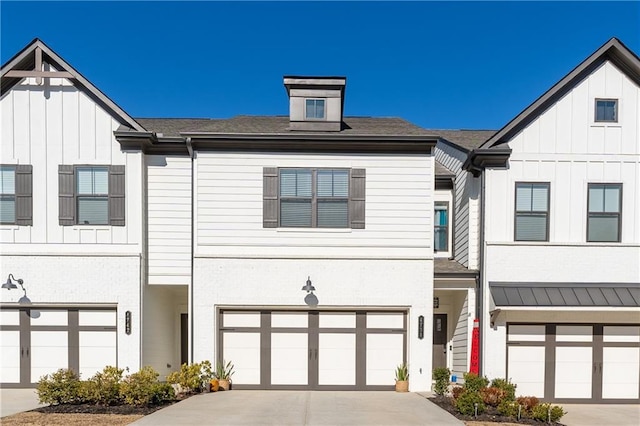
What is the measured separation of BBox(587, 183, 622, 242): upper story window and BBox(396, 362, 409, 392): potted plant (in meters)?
6.00

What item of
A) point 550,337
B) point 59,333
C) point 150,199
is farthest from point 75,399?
point 550,337

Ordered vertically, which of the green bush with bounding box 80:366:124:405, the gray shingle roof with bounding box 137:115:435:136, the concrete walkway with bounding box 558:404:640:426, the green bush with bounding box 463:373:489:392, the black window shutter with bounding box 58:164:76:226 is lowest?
the concrete walkway with bounding box 558:404:640:426

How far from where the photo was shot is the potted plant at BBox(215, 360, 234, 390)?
42.7 feet

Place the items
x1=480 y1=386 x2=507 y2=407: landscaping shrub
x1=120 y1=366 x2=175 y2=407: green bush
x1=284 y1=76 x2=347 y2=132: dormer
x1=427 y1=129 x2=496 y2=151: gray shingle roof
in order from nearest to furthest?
x1=120 y1=366 x2=175 y2=407: green bush
x1=480 y1=386 x2=507 y2=407: landscaping shrub
x1=284 y1=76 x2=347 y2=132: dormer
x1=427 y1=129 x2=496 y2=151: gray shingle roof

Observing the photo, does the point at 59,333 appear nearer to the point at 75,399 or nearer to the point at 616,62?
the point at 75,399

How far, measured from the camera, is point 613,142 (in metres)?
13.3

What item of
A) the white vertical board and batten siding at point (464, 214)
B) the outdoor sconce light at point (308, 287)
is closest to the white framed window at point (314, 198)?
the outdoor sconce light at point (308, 287)

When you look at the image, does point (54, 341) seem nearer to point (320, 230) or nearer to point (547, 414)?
point (320, 230)

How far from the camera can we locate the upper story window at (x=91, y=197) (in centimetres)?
1327

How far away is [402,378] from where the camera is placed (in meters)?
13.1

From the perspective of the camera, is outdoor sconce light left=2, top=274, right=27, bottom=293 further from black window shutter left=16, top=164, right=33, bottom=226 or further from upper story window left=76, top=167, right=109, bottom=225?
upper story window left=76, top=167, right=109, bottom=225

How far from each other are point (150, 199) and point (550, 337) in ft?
37.4

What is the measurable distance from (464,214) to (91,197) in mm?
10389

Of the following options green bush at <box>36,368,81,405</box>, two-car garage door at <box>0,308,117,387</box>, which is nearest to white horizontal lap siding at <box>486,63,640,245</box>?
green bush at <box>36,368,81,405</box>
